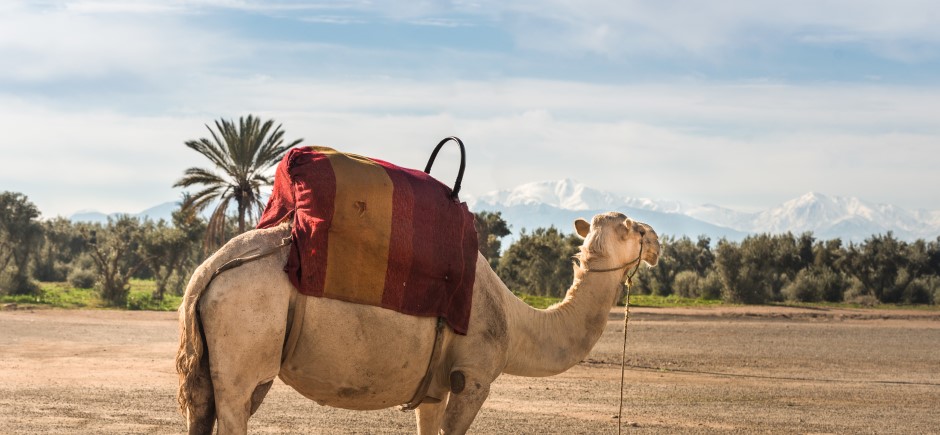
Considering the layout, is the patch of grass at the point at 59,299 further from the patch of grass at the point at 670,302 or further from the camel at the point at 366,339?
the camel at the point at 366,339

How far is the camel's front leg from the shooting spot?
7480 mm

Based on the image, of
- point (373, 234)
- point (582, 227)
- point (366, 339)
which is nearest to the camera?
point (366, 339)

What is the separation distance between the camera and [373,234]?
7082 mm

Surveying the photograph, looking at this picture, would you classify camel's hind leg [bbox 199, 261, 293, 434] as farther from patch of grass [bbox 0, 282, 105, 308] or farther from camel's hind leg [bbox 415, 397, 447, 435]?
patch of grass [bbox 0, 282, 105, 308]

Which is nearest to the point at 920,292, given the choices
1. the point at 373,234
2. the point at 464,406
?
the point at 464,406

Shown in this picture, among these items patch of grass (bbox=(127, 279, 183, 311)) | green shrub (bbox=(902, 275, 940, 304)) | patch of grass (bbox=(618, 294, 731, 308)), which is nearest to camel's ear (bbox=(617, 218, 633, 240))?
patch of grass (bbox=(618, 294, 731, 308))

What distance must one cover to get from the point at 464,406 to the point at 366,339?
1.02 meters

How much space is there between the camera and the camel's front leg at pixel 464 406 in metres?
7.48

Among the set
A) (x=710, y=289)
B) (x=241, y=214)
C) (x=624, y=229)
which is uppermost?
(x=241, y=214)

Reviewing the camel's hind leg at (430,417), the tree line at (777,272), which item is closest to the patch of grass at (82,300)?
the tree line at (777,272)

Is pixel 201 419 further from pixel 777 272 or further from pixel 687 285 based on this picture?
pixel 777 272

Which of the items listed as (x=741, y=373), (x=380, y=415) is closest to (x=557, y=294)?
(x=741, y=373)

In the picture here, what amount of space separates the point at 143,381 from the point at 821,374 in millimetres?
13576

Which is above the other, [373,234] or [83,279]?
[373,234]
